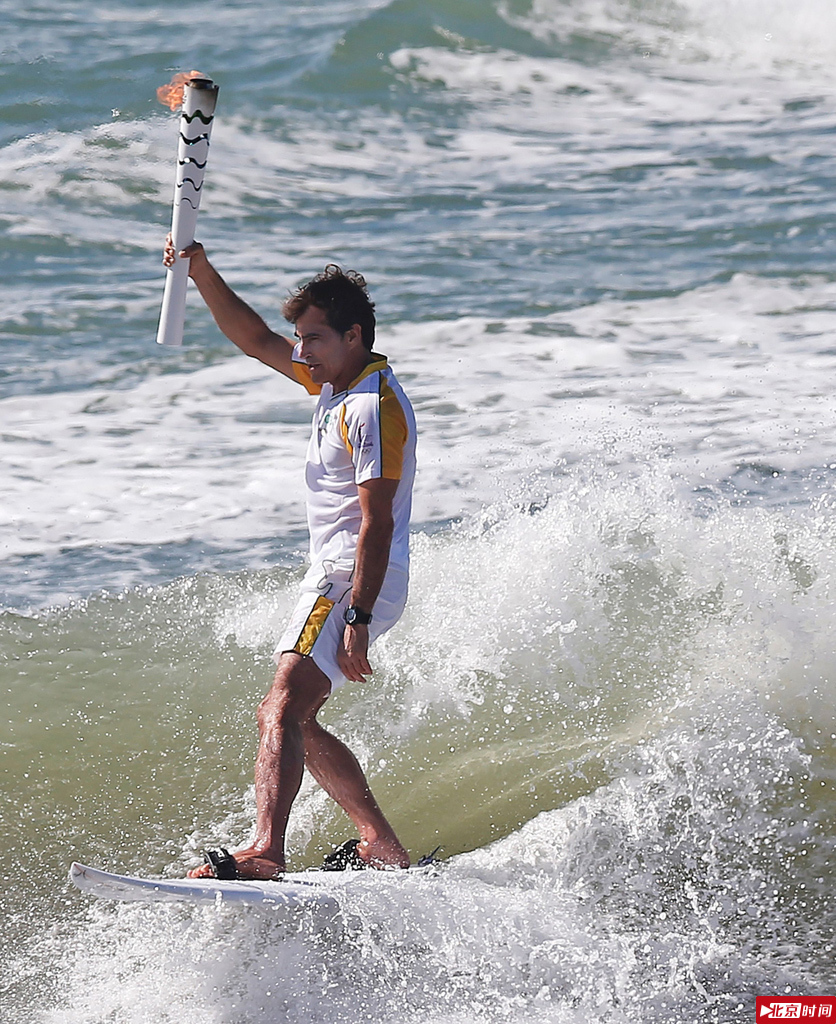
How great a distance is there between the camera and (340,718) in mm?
5438

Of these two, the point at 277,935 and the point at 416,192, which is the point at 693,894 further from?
the point at 416,192

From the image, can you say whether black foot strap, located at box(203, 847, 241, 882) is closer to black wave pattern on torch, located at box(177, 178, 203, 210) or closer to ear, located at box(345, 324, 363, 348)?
ear, located at box(345, 324, 363, 348)

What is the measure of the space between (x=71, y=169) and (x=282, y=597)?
904 centimetres

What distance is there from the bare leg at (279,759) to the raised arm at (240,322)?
1.14 meters

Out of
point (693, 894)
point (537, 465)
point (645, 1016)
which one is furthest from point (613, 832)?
point (537, 465)

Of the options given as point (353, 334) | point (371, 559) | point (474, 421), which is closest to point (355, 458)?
point (371, 559)

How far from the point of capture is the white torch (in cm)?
419

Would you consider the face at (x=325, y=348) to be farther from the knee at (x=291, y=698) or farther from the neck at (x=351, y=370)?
the knee at (x=291, y=698)

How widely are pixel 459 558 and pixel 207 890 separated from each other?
304cm

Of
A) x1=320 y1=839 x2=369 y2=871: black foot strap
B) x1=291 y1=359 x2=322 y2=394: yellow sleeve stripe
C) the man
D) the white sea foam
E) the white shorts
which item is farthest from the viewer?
the white sea foam

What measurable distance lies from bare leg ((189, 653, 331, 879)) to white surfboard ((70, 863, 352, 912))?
7 centimetres

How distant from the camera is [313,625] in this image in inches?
158

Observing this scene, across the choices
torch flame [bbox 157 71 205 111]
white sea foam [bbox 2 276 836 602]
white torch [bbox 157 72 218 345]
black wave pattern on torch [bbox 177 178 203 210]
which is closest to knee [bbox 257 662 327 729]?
white torch [bbox 157 72 218 345]

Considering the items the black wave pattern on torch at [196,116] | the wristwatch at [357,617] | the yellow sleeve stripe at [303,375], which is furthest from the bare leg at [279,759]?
the black wave pattern on torch at [196,116]
